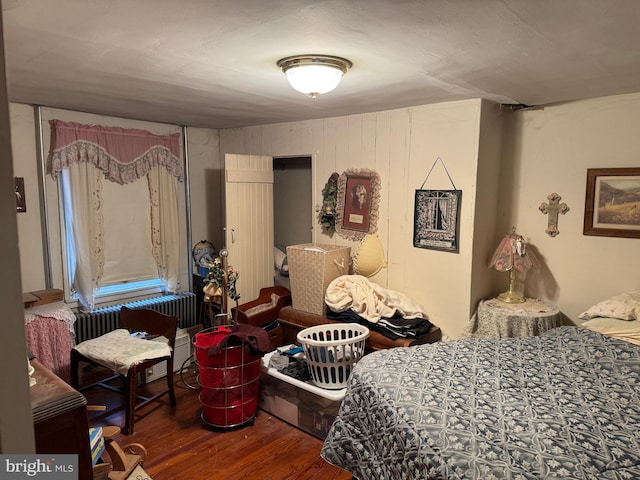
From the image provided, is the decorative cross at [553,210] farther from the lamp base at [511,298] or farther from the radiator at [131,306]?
the radiator at [131,306]

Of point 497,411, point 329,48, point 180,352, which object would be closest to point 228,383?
point 180,352

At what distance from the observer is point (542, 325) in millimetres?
2859

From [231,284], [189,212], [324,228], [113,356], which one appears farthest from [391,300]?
[189,212]

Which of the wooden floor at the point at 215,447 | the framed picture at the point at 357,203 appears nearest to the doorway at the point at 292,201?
the framed picture at the point at 357,203

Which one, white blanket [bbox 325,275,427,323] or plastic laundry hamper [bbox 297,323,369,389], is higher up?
white blanket [bbox 325,275,427,323]

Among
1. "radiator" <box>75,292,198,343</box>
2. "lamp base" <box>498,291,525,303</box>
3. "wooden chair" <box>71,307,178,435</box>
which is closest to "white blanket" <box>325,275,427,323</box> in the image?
"lamp base" <box>498,291,525,303</box>

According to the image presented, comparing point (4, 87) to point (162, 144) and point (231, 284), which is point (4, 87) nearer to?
point (231, 284)

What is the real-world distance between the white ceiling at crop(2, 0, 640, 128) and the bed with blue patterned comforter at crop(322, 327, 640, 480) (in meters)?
1.48

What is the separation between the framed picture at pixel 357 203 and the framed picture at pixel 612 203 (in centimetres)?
148

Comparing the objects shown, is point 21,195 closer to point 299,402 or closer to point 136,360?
point 136,360

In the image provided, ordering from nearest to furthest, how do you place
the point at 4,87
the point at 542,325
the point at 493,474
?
1. the point at 4,87
2. the point at 493,474
3. the point at 542,325

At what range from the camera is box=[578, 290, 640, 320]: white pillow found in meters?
2.53

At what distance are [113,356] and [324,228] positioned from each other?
1950 mm

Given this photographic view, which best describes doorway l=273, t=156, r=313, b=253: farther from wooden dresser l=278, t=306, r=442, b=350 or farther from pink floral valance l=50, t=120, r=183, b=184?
wooden dresser l=278, t=306, r=442, b=350
